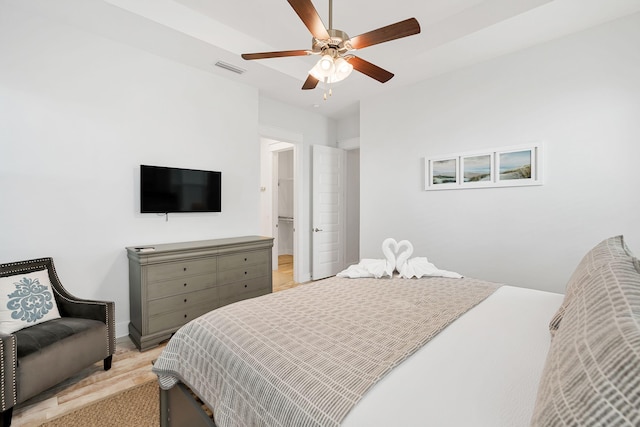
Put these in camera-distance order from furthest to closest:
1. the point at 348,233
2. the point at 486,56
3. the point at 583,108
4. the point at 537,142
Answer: the point at 348,233
the point at 486,56
the point at 537,142
the point at 583,108

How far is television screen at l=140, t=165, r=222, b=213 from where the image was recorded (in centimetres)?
280

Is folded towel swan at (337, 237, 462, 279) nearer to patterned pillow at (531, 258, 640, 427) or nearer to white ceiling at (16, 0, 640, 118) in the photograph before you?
patterned pillow at (531, 258, 640, 427)

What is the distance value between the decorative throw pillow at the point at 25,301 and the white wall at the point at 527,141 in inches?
135

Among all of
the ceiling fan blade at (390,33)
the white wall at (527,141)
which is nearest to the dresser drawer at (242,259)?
the white wall at (527,141)

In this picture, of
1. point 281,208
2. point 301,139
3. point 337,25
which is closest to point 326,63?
point 337,25

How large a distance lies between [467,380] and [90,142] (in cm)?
322

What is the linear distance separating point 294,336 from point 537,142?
2.90 meters

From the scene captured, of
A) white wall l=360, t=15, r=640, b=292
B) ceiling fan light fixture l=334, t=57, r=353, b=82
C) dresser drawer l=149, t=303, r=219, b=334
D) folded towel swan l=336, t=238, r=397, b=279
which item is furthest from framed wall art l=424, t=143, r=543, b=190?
dresser drawer l=149, t=303, r=219, b=334

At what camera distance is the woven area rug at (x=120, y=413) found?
165 centimetres

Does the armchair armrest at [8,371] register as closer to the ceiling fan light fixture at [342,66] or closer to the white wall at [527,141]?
the ceiling fan light fixture at [342,66]

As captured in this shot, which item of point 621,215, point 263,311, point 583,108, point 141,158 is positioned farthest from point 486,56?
point 141,158

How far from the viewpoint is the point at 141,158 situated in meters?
2.84

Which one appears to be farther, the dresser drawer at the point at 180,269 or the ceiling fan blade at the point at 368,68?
the dresser drawer at the point at 180,269

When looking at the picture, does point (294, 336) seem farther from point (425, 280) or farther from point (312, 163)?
point (312, 163)
